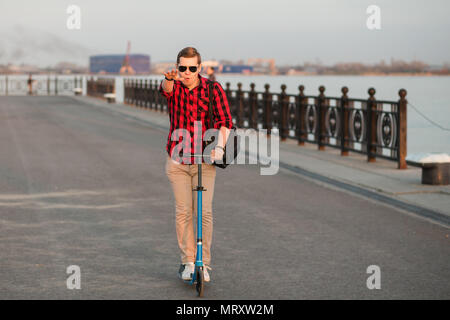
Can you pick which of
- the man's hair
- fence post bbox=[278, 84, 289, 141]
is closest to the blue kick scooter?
the man's hair

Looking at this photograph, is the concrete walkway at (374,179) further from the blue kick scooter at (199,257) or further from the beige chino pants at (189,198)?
the blue kick scooter at (199,257)

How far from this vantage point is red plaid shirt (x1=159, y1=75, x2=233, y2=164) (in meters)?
5.83

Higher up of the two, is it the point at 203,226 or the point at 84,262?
the point at 203,226

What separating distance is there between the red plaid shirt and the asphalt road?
120 cm

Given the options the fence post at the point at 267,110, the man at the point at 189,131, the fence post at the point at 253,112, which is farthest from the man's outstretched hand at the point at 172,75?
the fence post at the point at 253,112

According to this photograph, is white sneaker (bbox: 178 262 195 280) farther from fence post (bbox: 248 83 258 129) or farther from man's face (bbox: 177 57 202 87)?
fence post (bbox: 248 83 258 129)

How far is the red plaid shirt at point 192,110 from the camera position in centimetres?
583

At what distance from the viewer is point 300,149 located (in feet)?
57.0

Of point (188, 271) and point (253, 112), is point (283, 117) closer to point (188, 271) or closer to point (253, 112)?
point (253, 112)

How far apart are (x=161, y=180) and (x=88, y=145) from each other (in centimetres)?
651

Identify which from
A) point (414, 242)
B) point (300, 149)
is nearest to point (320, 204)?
point (414, 242)

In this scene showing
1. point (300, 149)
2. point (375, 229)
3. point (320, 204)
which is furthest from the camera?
point (300, 149)

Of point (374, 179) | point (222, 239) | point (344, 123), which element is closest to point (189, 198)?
point (222, 239)

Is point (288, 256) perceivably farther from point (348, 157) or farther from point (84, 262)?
point (348, 157)
